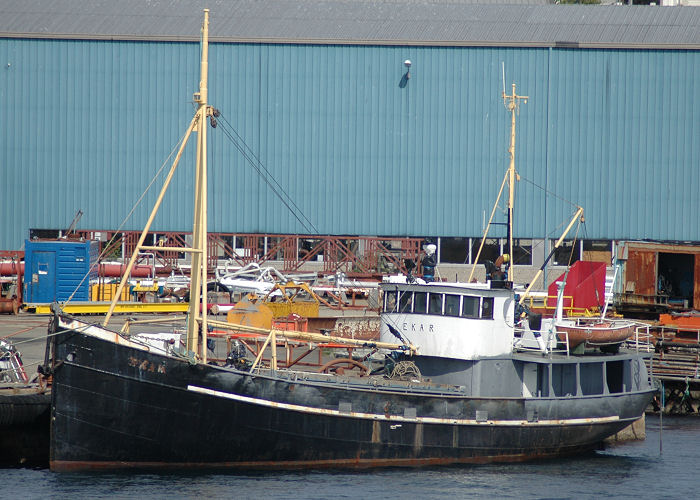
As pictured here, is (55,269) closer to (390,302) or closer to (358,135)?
(358,135)

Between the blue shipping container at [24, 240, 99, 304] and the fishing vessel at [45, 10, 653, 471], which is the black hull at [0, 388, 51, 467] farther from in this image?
the blue shipping container at [24, 240, 99, 304]

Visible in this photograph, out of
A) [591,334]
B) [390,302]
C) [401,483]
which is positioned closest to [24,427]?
[401,483]

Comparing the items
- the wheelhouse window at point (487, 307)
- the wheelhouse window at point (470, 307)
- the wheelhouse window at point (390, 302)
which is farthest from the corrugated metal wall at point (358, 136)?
the wheelhouse window at point (470, 307)

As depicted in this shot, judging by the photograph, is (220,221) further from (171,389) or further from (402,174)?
(171,389)

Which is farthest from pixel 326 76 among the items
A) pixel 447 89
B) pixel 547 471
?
pixel 547 471

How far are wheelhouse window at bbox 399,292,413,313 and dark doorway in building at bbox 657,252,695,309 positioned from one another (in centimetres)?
1962

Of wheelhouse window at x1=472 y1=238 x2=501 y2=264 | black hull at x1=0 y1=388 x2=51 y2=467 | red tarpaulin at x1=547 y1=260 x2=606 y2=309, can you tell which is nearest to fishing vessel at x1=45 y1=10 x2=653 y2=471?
black hull at x1=0 y1=388 x2=51 y2=467

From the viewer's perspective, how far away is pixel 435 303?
1017 inches

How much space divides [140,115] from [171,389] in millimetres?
30484

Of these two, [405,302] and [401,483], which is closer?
[401,483]

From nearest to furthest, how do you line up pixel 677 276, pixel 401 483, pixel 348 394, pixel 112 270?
1. pixel 401 483
2. pixel 348 394
3. pixel 677 276
4. pixel 112 270

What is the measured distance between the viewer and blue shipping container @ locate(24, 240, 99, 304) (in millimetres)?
42875

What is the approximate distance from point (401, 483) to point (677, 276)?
24.4 m

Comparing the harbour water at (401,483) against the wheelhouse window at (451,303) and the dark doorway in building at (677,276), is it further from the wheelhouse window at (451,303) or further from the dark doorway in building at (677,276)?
the dark doorway in building at (677,276)
